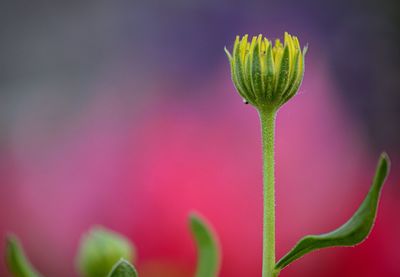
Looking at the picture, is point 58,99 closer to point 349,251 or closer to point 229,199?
point 229,199

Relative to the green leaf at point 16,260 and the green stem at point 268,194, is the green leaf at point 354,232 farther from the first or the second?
the green leaf at point 16,260

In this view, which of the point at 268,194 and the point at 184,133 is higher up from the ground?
the point at 184,133

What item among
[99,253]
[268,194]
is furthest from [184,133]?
[268,194]

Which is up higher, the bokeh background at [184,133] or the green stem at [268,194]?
the bokeh background at [184,133]

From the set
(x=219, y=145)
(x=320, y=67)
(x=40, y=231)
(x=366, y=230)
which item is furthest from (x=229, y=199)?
(x=366, y=230)

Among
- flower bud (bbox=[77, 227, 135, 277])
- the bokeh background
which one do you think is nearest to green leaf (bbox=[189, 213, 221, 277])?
flower bud (bbox=[77, 227, 135, 277])

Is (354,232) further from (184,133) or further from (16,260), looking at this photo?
(184,133)

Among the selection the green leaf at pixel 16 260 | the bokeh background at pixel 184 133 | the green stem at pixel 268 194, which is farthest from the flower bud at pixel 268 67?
the bokeh background at pixel 184 133
